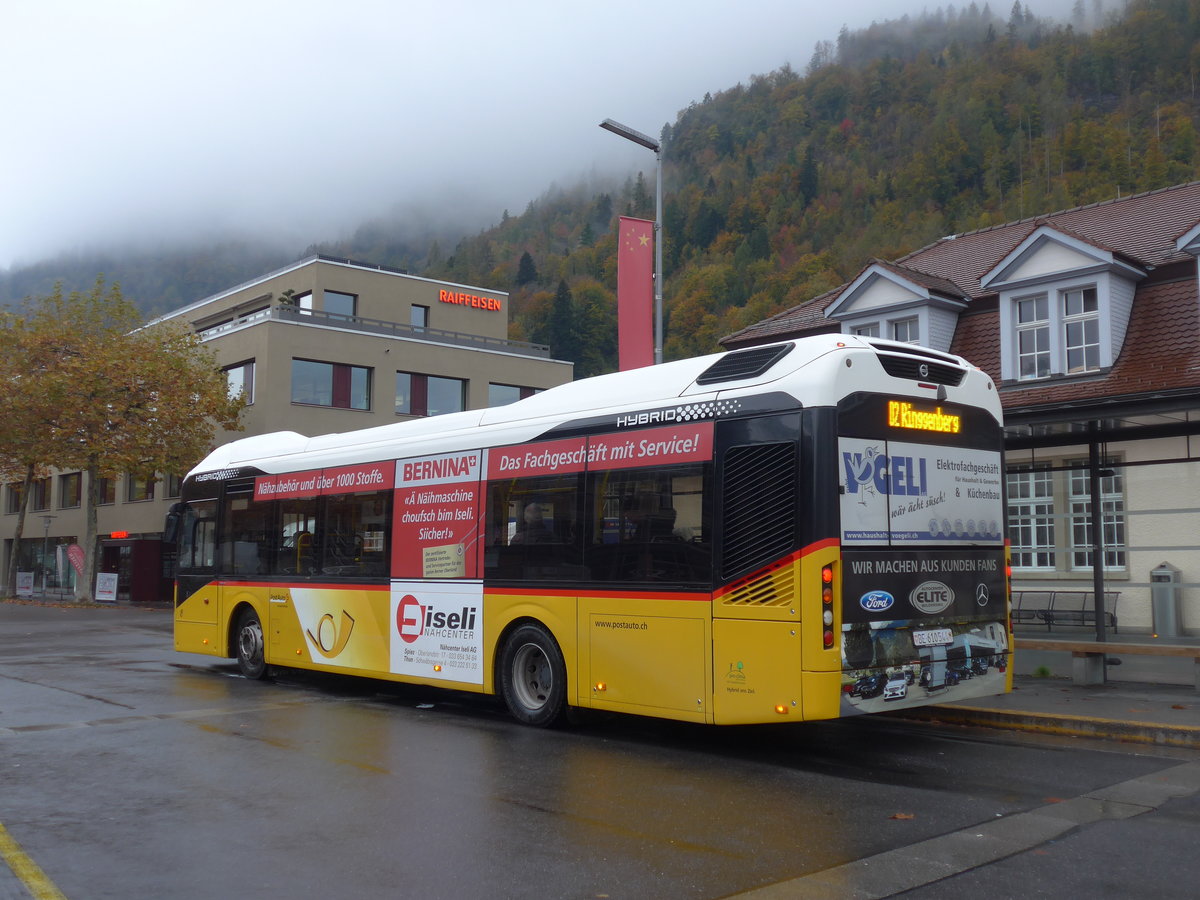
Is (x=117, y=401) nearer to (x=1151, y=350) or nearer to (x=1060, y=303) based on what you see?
(x=1060, y=303)

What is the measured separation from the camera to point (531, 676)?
1080 cm

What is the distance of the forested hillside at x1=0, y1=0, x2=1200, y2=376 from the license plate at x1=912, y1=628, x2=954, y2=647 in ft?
230

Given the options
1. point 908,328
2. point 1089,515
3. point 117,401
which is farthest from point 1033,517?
point 117,401

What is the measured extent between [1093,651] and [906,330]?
8.79 m

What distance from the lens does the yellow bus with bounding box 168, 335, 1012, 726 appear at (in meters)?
8.31

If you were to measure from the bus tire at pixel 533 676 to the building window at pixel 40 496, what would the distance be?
174ft

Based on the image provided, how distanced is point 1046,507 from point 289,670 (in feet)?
35.0

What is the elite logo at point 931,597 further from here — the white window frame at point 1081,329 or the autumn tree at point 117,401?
the autumn tree at point 117,401

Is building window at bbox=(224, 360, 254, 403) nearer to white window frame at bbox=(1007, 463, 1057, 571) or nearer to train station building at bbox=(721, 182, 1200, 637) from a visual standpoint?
train station building at bbox=(721, 182, 1200, 637)

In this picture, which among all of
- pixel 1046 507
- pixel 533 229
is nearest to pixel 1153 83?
pixel 533 229

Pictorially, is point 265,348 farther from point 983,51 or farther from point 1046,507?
point 983,51

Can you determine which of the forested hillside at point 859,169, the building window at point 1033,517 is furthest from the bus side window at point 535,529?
the forested hillside at point 859,169

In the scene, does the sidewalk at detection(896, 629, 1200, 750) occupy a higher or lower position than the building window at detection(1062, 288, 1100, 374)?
lower

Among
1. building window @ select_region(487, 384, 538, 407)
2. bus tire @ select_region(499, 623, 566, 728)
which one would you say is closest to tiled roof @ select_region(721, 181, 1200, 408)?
bus tire @ select_region(499, 623, 566, 728)
